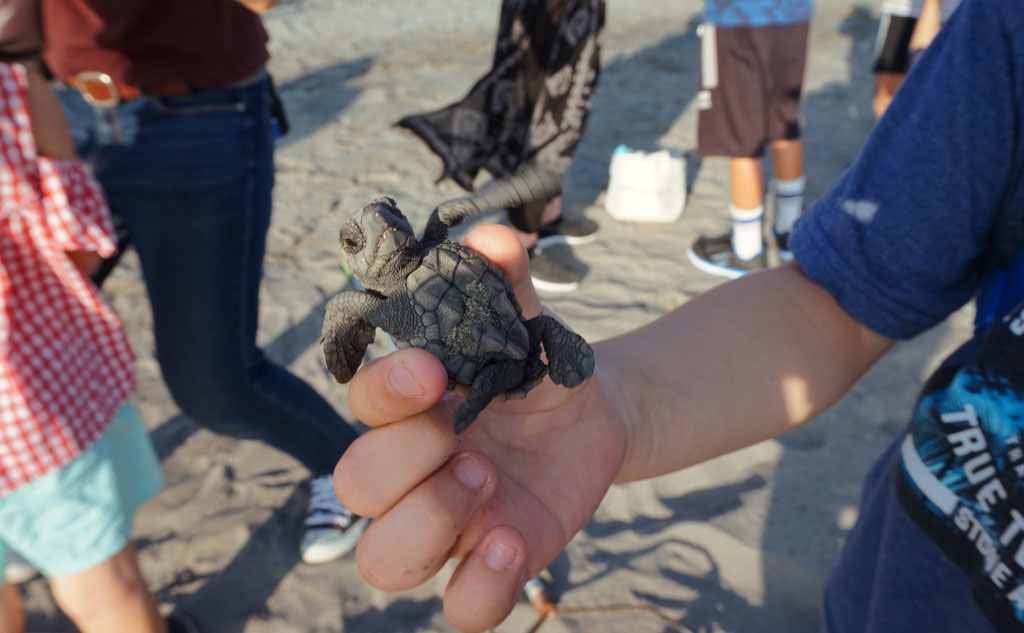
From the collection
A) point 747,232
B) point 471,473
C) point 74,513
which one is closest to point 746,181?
point 747,232

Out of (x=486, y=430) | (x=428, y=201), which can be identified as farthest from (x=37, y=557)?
(x=428, y=201)

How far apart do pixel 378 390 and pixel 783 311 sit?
0.67 m

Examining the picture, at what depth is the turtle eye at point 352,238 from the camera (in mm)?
879

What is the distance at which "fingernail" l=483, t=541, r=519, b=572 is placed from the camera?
0.70 m

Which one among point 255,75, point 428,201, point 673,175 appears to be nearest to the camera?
point 255,75

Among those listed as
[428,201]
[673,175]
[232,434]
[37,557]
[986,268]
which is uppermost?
[986,268]

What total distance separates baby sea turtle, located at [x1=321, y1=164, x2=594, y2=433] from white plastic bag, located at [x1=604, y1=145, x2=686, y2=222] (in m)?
2.93

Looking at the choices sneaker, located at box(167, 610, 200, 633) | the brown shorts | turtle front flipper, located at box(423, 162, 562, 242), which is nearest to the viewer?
turtle front flipper, located at box(423, 162, 562, 242)

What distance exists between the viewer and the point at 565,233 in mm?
3605

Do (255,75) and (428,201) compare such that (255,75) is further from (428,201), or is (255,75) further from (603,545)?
(428,201)

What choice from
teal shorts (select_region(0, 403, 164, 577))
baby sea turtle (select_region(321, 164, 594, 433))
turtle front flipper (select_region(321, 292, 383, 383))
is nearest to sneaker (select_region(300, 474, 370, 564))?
teal shorts (select_region(0, 403, 164, 577))

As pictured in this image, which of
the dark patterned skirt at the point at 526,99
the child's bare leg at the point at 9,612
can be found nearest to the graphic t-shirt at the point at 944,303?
the child's bare leg at the point at 9,612

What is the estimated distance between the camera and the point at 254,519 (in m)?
2.02

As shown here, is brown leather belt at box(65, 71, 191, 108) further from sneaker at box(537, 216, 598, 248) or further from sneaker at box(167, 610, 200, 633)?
sneaker at box(537, 216, 598, 248)
